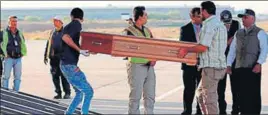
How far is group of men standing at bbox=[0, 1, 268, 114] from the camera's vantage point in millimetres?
9148

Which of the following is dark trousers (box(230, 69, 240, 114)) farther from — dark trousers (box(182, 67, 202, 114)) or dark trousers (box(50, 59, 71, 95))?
dark trousers (box(50, 59, 71, 95))

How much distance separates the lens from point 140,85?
1016 centimetres

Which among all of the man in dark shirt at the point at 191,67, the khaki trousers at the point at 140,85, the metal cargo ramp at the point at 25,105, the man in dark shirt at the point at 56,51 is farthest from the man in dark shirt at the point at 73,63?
the man in dark shirt at the point at 56,51

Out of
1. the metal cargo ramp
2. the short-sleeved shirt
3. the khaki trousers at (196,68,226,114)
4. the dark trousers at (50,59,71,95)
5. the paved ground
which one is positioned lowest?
the paved ground

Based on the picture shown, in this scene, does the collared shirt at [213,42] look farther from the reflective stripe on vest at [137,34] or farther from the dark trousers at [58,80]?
the dark trousers at [58,80]

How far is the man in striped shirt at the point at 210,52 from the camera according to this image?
9.02m

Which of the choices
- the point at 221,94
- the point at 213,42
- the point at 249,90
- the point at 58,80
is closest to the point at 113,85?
the point at 58,80

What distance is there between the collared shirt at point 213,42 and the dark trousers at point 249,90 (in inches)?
55.6

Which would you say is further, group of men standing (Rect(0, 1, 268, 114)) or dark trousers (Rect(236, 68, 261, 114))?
dark trousers (Rect(236, 68, 261, 114))

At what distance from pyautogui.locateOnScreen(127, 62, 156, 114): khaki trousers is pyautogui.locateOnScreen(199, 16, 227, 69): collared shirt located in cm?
119

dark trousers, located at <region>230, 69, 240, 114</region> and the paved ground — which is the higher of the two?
dark trousers, located at <region>230, 69, 240, 114</region>

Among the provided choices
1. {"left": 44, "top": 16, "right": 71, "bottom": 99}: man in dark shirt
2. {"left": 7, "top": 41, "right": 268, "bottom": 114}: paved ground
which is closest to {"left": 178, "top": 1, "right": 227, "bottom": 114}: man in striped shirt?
{"left": 7, "top": 41, "right": 268, "bottom": 114}: paved ground

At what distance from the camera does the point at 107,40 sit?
30.4 ft

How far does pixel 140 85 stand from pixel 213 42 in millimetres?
1524
